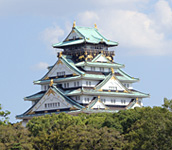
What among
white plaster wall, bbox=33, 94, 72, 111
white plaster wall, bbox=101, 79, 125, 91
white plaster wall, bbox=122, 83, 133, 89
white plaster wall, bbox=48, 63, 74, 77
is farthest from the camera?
white plaster wall, bbox=122, 83, 133, 89

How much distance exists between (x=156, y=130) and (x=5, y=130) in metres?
26.0

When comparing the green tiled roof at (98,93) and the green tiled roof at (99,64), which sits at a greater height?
the green tiled roof at (99,64)

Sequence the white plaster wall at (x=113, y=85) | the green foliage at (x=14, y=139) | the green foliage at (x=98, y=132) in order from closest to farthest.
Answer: the green foliage at (x=98, y=132) < the green foliage at (x=14, y=139) < the white plaster wall at (x=113, y=85)

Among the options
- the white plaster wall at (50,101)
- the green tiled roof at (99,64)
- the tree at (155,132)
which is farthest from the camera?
the green tiled roof at (99,64)

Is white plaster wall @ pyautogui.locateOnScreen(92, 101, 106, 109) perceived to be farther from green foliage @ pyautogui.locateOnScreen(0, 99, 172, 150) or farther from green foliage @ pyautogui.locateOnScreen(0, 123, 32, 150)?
green foliage @ pyautogui.locateOnScreen(0, 123, 32, 150)

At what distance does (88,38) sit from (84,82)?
33.2 feet

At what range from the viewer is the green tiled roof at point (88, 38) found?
5728 inches

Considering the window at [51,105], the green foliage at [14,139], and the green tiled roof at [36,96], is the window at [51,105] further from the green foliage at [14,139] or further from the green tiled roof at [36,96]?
the green foliage at [14,139]

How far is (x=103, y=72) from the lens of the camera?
145 metres

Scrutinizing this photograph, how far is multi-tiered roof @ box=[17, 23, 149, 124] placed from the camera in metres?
138

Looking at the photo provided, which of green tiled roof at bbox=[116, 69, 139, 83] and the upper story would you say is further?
green tiled roof at bbox=[116, 69, 139, 83]

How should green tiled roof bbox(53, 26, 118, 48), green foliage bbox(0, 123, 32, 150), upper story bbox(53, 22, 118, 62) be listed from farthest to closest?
green tiled roof bbox(53, 26, 118, 48) < upper story bbox(53, 22, 118, 62) < green foliage bbox(0, 123, 32, 150)

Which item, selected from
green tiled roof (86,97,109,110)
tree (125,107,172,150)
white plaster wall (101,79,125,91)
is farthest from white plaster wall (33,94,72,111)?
tree (125,107,172,150)

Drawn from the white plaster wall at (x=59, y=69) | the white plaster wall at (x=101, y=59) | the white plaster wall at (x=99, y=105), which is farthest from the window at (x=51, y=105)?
the white plaster wall at (x=101, y=59)
